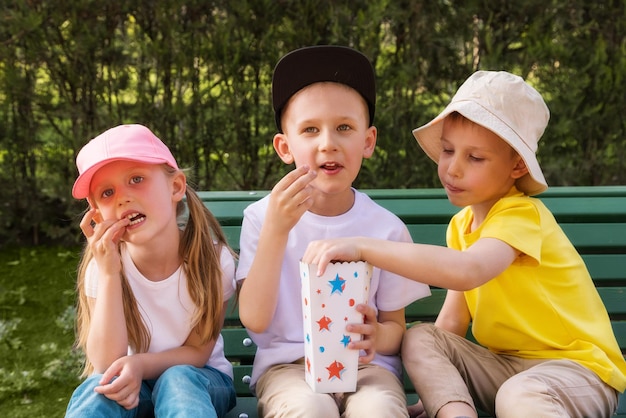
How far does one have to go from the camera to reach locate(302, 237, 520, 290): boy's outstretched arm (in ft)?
7.32

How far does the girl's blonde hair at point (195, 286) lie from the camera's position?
2525 mm

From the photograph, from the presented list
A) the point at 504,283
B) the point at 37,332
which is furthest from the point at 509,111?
the point at 37,332

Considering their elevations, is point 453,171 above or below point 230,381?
above

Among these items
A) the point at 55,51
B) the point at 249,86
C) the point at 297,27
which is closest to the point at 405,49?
the point at 297,27

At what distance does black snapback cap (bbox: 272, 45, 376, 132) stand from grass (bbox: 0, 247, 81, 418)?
5.49 feet

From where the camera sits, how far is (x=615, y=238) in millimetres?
2961

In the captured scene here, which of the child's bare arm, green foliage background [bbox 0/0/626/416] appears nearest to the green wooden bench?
the child's bare arm

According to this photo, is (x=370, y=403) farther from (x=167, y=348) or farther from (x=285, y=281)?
(x=167, y=348)

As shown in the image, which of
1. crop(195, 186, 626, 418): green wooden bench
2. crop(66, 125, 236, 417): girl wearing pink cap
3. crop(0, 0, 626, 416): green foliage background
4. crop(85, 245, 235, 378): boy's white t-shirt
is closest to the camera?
crop(66, 125, 236, 417): girl wearing pink cap

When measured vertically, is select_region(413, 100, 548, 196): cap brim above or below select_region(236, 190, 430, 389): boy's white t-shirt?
above

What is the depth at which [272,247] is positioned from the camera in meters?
2.34

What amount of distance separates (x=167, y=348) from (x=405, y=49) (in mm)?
2707

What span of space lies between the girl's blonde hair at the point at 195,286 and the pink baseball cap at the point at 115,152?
13 centimetres

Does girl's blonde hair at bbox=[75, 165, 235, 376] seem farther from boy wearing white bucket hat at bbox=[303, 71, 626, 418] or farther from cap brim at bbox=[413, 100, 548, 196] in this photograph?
cap brim at bbox=[413, 100, 548, 196]
